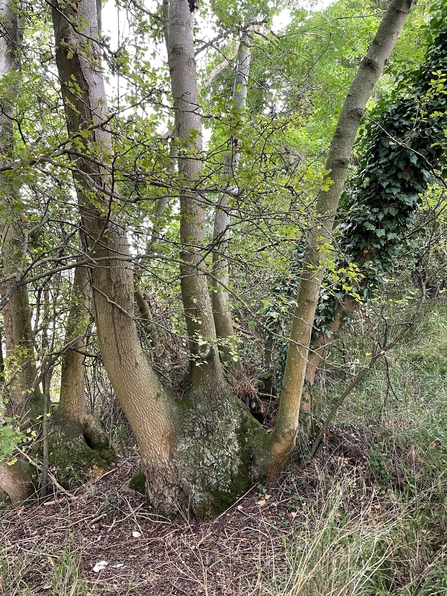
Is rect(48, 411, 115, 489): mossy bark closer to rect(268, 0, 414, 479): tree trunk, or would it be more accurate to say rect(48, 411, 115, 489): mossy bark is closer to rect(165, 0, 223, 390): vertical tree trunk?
rect(165, 0, 223, 390): vertical tree trunk

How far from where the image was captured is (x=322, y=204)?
255cm

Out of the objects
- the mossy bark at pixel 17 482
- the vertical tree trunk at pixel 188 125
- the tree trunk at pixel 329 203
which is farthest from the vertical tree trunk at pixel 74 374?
the tree trunk at pixel 329 203

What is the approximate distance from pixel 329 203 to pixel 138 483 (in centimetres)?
289

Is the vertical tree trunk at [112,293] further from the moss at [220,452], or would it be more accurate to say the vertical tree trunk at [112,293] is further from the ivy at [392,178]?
the ivy at [392,178]

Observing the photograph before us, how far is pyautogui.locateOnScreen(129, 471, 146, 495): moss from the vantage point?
9.85ft

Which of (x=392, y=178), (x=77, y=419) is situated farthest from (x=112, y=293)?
(x=392, y=178)

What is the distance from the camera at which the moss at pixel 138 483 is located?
9.85ft

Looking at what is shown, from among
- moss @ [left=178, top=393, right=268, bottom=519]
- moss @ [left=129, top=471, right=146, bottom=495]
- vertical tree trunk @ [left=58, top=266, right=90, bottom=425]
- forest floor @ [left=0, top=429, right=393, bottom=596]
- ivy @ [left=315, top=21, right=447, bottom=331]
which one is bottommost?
forest floor @ [left=0, top=429, right=393, bottom=596]

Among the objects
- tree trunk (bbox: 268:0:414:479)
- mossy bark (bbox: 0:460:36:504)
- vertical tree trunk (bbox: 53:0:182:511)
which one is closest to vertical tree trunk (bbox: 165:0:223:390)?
vertical tree trunk (bbox: 53:0:182:511)

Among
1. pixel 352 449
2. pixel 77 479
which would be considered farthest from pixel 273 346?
pixel 77 479

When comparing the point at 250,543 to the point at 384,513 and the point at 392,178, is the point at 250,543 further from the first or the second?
the point at 392,178

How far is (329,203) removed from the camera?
2531mm

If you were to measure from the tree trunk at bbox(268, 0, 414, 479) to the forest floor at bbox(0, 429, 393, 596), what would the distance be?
1.54ft

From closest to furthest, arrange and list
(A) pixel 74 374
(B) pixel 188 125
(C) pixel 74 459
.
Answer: (B) pixel 188 125, (C) pixel 74 459, (A) pixel 74 374
